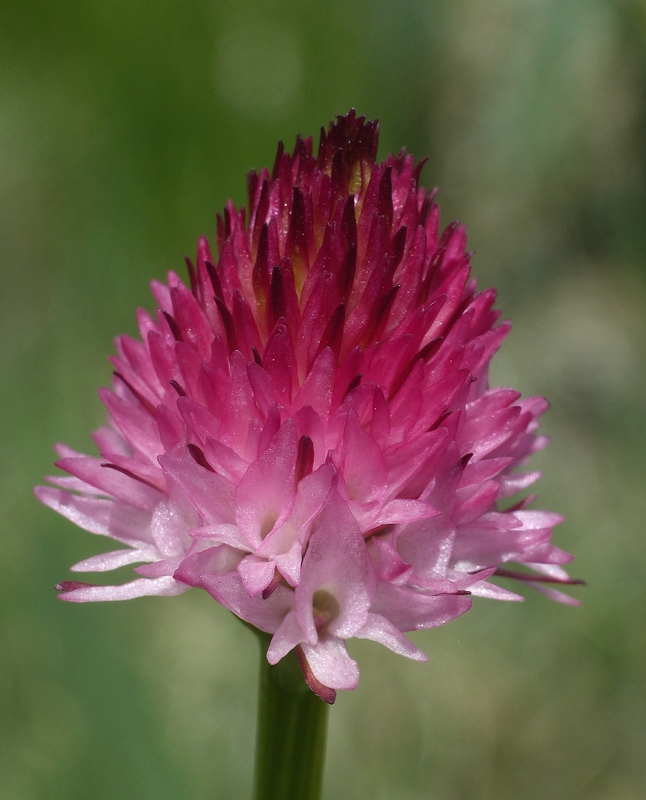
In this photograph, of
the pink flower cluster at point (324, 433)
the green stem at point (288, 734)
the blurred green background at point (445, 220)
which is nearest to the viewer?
the pink flower cluster at point (324, 433)

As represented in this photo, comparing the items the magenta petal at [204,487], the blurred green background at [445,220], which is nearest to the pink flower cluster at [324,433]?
the magenta petal at [204,487]

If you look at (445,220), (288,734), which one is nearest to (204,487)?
(288,734)

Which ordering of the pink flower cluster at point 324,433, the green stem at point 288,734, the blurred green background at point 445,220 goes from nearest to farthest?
the pink flower cluster at point 324,433, the green stem at point 288,734, the blurred green background at point 445,220

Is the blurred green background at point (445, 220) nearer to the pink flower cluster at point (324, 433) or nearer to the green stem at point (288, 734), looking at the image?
the green stem at point (288, 734)

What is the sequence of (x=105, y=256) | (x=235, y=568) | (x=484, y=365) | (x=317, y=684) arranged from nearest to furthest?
(x=317, y=684), (x=235, y=568), (x=484, y=365), (x=105, y=256)

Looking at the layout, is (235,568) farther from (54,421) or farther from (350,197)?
A: (54,421)

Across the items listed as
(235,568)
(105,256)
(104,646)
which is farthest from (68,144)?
(235,568)

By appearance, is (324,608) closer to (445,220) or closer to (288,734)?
(288,734)
